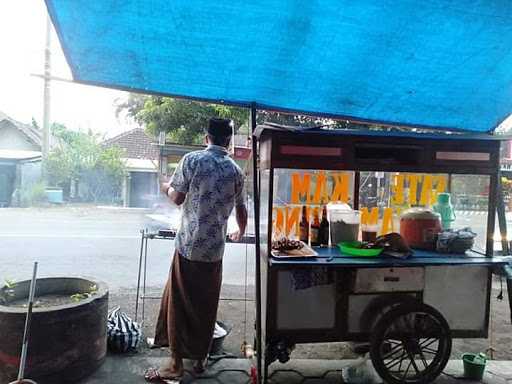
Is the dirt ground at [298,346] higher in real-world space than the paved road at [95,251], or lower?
lower

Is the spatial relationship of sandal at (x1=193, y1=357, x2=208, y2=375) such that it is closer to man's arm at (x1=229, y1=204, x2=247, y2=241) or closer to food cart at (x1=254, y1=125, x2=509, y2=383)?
food cart at (x1=254, y1=125, x2=509, y2=383)

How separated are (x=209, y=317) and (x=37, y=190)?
1923 centimetres

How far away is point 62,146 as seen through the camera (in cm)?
2253

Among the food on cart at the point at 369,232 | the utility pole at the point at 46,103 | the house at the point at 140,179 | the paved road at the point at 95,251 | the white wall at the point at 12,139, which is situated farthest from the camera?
the white wall at the point at 12,139

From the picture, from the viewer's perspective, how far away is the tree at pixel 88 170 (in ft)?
69.5

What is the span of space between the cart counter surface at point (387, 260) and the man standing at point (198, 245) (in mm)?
465

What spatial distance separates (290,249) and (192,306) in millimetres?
800

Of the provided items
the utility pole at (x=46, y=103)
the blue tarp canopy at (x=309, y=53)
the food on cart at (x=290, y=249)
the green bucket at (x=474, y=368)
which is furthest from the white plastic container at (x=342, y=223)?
the utility pole at (x=46, y=103)

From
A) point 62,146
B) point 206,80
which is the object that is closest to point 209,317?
point 206,80

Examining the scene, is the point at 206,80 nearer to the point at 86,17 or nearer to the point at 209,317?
the point at 86,17

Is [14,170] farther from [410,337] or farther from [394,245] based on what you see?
[410,337]

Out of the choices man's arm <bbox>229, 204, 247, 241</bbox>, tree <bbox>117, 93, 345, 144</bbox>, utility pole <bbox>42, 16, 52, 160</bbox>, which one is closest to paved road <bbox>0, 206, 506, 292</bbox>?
man's arm <bbox>229, 204, 247, 241</bbox>

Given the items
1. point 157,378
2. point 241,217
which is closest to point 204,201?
point 241,217

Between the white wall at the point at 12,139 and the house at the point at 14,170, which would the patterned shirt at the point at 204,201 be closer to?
the house at the point at 14,170
